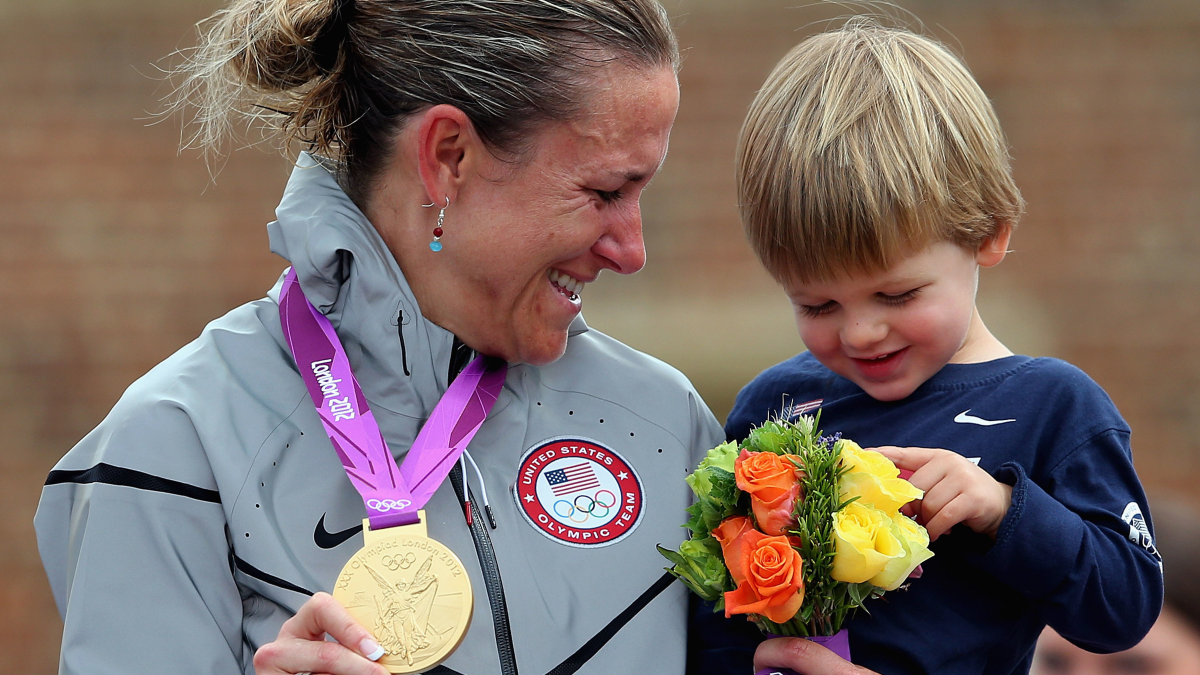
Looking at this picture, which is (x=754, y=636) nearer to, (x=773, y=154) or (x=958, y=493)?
(x=958, y=493)

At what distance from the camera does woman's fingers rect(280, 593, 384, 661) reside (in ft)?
6.26

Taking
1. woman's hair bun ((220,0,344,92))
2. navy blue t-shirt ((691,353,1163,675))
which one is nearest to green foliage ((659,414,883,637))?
navy blue t-shirt ((691,353,1163,675))

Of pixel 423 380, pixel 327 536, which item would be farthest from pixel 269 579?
pixel 423 380

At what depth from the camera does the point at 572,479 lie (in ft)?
7.87

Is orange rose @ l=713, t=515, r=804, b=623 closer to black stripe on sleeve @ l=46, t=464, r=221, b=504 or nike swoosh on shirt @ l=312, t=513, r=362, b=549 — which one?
nike swoosh on shirt @ l=312, t=513, r=362, b=549

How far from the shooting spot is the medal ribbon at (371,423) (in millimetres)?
2156

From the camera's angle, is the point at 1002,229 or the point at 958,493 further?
the point at 1002,229

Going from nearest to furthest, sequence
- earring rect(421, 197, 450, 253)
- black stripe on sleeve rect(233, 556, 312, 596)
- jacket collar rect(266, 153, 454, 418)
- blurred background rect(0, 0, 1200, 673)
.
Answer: black stripe on sleeve rect(233, 556, 312, 596), jacket collar rect(266, 153, 454, 418), earring rect(421, 197, 450, 253), blurred background rect(0, 0, 1200, 673)

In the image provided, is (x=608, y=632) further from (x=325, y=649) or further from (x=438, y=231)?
(x=438, y=231)

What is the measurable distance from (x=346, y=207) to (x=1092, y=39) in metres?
4.47

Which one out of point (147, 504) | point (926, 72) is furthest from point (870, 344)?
point (147, 504)

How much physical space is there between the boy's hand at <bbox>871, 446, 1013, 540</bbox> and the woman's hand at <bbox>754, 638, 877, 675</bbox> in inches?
10.8

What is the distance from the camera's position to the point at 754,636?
2420 millimetres

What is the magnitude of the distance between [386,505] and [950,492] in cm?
99
